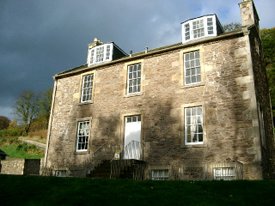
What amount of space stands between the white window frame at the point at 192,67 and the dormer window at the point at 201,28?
120 cm

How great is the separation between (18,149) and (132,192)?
29162 millimetres

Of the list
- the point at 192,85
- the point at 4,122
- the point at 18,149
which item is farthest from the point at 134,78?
the point at 4,122

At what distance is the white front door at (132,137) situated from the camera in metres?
16.0

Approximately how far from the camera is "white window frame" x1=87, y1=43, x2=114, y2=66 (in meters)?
19.9

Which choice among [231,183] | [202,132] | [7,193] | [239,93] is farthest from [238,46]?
[7,193]

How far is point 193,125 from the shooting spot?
1479cm

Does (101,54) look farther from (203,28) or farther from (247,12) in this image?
(247,12)

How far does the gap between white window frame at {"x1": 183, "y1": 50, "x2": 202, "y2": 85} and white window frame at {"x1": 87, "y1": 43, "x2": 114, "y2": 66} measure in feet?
19.0

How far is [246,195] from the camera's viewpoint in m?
7.86

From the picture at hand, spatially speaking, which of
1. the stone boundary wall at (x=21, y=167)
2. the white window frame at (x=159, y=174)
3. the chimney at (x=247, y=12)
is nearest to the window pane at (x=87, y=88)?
the stone boundary wall at (x=21, y=167)

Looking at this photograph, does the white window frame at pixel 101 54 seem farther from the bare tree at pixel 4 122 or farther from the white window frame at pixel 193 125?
the bare tree at pixel 4 122

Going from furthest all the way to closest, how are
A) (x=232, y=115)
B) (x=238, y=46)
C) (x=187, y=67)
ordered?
(x=187, y=67), (x=238, y=46), (x=232, y=115)

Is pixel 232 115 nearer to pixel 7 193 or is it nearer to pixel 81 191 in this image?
pixel 81 191

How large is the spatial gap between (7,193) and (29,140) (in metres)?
28.9
